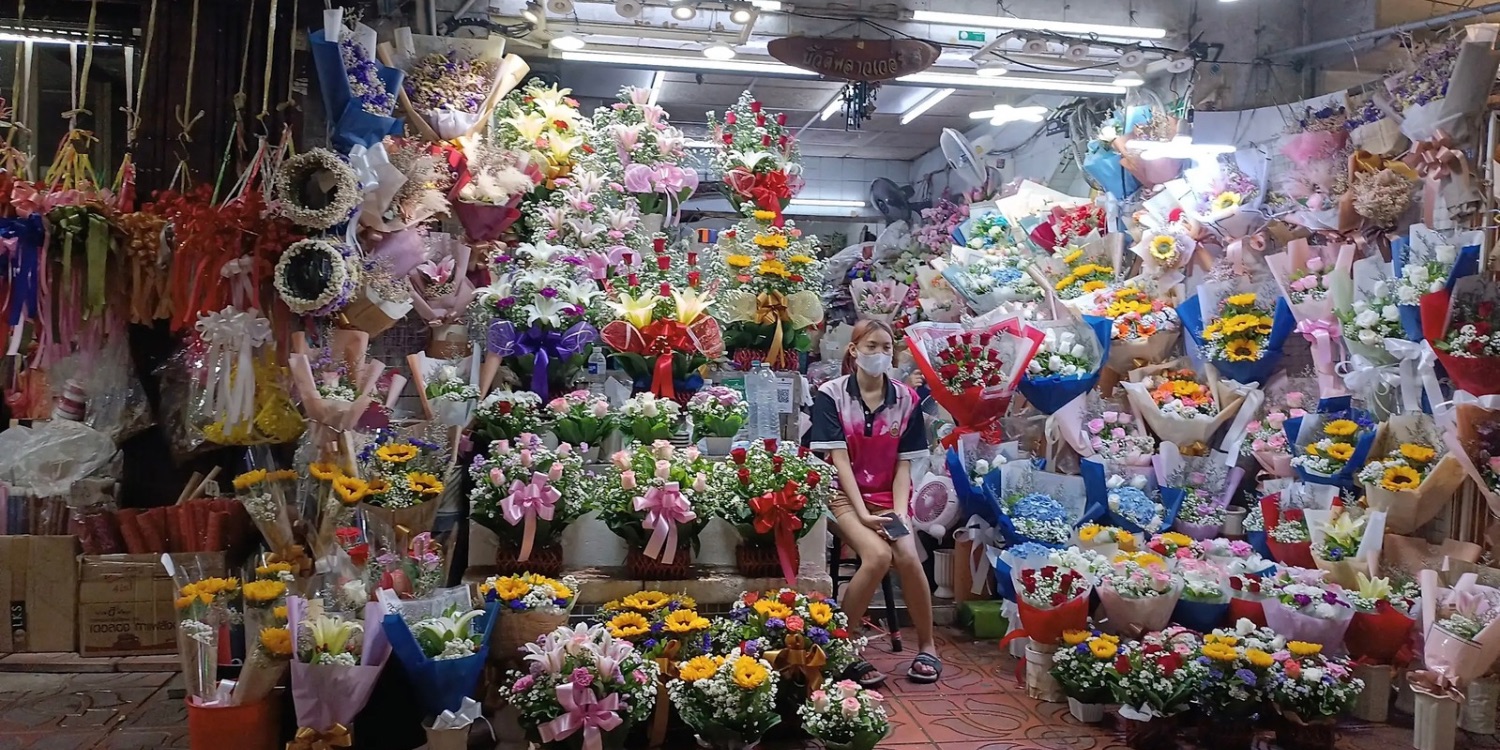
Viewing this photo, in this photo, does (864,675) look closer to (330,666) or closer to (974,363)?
(974,363)

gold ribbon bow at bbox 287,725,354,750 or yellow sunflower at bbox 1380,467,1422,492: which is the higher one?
yellow sunflower at bbox 1380,467,1422,492

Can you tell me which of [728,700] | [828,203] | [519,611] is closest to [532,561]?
[519,611]

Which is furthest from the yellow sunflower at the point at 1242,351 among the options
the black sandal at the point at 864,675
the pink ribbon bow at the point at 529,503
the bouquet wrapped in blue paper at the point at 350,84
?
the bouquet wrapped in blue paper at the point at 350,84

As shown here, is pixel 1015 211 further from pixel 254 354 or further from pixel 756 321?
pixel 254 354

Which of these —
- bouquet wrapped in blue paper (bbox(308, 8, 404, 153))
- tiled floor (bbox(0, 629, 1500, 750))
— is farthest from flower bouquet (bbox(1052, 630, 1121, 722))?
bouquet wrapped in blue paper (bbox(308, 8, 404, 153))

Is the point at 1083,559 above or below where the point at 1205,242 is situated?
below

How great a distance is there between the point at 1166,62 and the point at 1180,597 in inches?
144

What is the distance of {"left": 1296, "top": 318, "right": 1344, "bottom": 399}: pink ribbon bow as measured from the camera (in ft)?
17.7

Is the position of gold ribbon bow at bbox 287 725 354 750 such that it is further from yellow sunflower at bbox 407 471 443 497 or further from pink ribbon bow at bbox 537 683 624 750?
yellow sunflower at bbox 407 471 443 497

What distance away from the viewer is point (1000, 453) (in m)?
5.82

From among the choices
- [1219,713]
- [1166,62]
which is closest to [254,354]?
[1219,713]

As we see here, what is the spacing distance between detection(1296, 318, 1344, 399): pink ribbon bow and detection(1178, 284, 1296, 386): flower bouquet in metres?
0.21

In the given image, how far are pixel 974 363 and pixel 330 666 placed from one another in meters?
3.45

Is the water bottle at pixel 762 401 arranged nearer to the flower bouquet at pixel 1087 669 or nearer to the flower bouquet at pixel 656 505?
the flower bouquet at pixel 656 505
